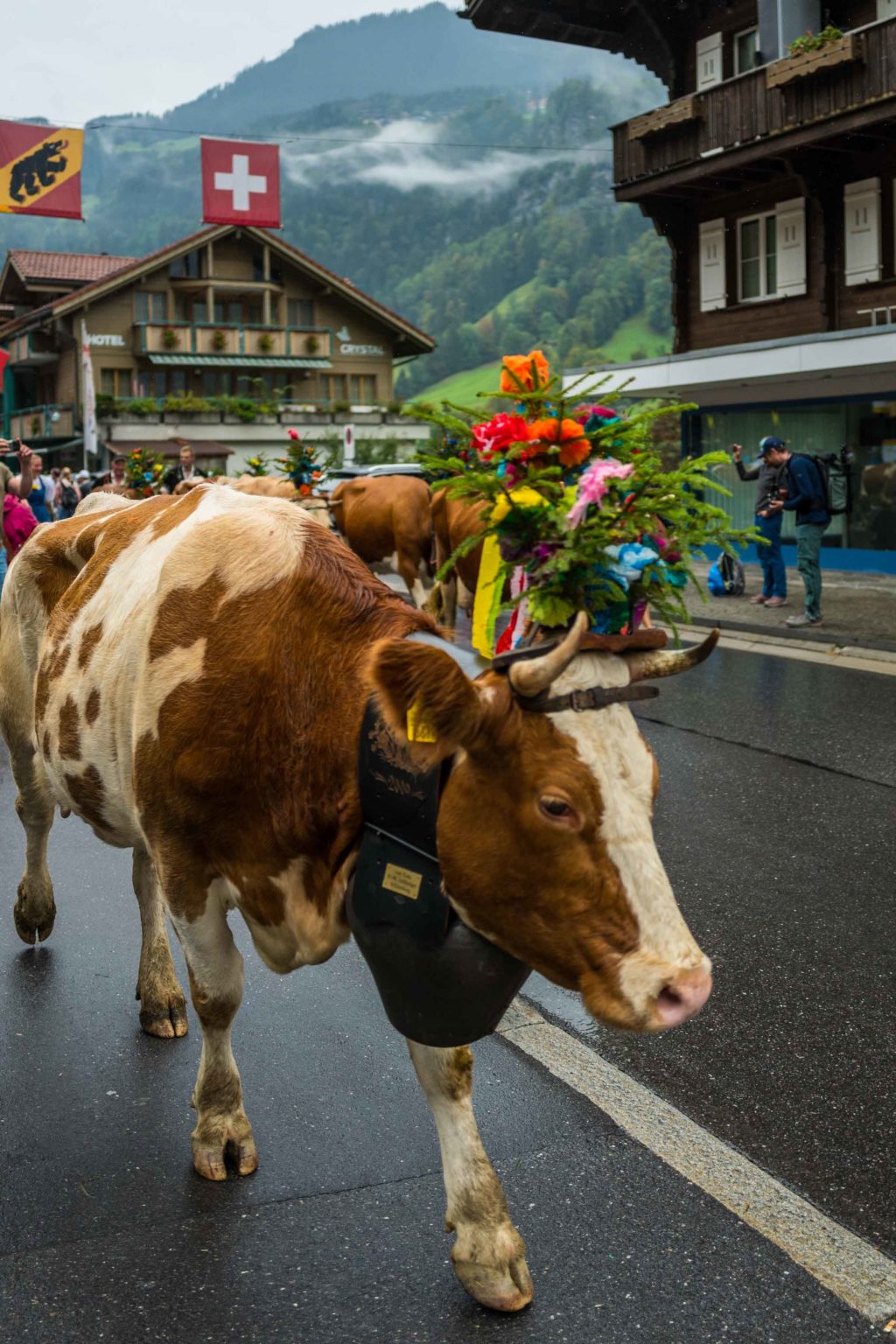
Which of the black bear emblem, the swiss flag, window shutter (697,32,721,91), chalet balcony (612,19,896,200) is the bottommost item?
chalet balcony (612,19,896,200)

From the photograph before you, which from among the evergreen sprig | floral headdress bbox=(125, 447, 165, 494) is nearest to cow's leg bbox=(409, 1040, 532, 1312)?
the evergreen sprig

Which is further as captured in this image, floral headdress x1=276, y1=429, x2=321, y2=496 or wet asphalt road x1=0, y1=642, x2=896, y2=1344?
floral headdress x1=276, y1=429, x2=321, y2=496

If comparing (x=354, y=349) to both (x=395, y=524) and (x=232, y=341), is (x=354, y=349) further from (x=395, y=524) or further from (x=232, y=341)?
(x=395, y=524)

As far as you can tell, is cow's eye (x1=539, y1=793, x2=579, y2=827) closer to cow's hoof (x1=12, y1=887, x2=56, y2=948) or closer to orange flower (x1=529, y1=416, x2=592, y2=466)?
orange flower (x1=529, y1=416, x2=592, y2=466)

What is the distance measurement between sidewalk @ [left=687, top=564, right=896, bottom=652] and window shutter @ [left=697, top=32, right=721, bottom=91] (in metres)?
11.4

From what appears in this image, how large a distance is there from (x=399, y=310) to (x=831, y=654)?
16241cm

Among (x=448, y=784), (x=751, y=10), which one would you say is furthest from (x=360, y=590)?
(x=751, y=10)

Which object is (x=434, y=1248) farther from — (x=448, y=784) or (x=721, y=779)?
(x=721, y=779)

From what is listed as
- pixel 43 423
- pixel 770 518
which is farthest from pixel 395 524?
pixel 43 423

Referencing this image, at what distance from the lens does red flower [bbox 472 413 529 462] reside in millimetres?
2941

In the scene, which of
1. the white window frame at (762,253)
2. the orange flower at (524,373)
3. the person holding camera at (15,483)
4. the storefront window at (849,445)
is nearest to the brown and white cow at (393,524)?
the person holding camera at (15,483)

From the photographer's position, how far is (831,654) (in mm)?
13883

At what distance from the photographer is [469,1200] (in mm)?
3109

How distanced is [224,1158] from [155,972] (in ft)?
3.64
